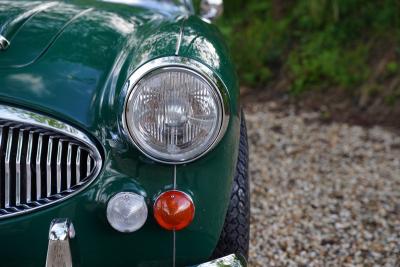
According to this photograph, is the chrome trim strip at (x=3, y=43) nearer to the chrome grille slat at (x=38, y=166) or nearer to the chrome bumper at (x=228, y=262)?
the chrome grille slat at (x=38, y=166)

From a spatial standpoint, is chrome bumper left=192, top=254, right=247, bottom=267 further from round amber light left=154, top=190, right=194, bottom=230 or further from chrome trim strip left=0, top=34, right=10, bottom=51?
chrome trim strip left=0, top=34, right=10, bottom=51

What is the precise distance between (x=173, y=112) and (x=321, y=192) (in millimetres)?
2210

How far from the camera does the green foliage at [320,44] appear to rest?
581 cm

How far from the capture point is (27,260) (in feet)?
6.28

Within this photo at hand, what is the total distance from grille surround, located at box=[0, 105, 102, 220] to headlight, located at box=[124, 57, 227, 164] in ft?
0.50

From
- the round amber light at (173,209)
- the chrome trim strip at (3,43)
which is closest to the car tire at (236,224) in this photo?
the round amber light at (173,209)

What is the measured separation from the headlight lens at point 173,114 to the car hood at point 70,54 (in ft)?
0.32

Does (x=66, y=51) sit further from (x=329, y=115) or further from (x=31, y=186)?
(x=329, y=115)

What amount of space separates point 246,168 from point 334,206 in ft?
4.89

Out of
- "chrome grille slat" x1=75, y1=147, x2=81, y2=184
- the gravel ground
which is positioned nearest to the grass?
the gravel ground

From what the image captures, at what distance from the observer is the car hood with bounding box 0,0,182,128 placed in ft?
6.31

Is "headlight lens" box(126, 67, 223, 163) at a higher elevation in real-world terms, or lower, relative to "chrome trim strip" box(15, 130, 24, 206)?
higher

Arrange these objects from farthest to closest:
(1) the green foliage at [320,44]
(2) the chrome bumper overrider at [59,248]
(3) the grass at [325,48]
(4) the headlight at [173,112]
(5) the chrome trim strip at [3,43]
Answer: (1) the green foliage at [320,44] → (3) the grass at [325,48] → (5) the chrome trim strip at [3,43] → (4) the headlight at [173,112] → (2) the chrome bumper overrider at [59,248]

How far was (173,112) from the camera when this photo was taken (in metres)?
1.88
